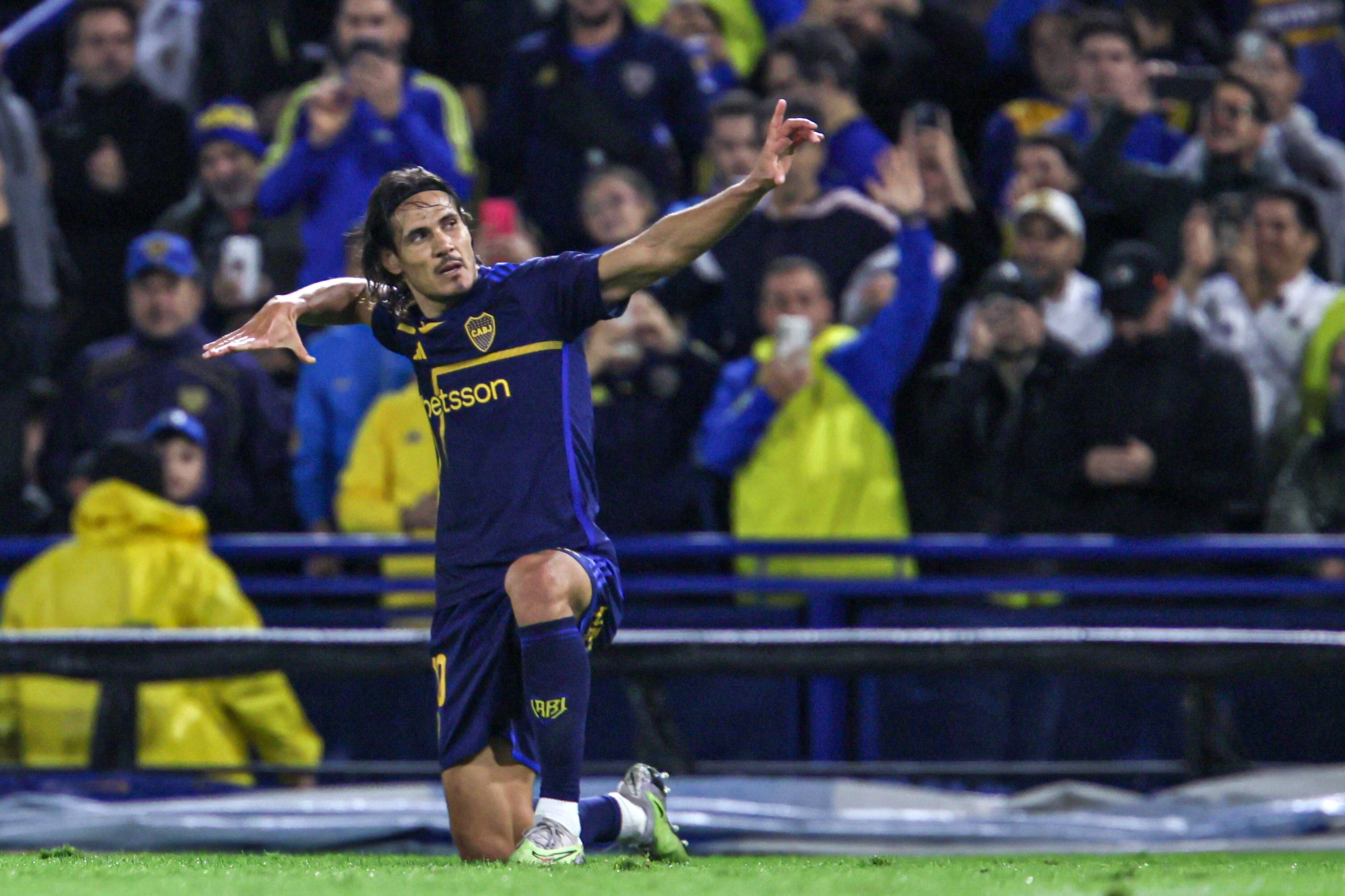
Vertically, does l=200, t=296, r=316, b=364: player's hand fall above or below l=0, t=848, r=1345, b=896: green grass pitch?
above

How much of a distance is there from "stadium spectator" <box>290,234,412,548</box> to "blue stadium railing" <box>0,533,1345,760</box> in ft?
1.94

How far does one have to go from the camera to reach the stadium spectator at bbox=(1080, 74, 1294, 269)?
28.5 feet

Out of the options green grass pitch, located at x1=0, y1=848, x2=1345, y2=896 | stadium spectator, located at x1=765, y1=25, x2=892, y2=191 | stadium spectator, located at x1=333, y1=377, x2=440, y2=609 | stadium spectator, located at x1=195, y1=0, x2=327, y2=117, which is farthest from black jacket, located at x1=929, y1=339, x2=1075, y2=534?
stadium spectator, located at x1=195, y1=0, x2=327, y2=117

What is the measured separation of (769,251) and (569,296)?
12.5ft

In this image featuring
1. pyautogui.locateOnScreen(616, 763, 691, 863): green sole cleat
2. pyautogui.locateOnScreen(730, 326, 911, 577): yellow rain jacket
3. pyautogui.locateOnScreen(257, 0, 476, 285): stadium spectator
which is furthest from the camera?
pyautogui.locateOnScreen(257, 0, 476, 285): stadium spectator

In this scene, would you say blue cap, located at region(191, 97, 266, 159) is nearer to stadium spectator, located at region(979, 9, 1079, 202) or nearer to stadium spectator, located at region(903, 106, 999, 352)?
stadium spectator, located at region(903, 106, 999, 352)

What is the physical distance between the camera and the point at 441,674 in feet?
16.8

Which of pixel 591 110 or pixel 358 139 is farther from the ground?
pixel 591 110

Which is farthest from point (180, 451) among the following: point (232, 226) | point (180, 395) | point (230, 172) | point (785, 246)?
point (785, 246)

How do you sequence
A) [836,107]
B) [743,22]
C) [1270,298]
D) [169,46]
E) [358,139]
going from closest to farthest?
[1270,298]
[836,107]
[358,139]
[743,22]
[169,46]

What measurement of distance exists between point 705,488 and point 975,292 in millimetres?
1458

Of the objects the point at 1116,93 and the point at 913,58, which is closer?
the point at 1116,93

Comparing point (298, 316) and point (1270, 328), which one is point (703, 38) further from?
point (298, 316)

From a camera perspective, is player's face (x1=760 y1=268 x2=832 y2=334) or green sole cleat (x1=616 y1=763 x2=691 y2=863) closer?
green sole cleat (x1=616 y1=763 x2=691 y2=863)
